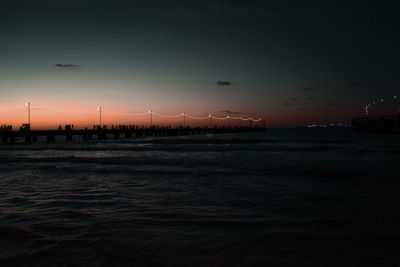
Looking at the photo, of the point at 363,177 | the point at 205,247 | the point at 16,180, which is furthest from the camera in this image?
the point at 363,177

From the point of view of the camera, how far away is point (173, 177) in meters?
9.38

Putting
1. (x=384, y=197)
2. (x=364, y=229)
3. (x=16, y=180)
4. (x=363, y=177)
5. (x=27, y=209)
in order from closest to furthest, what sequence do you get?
(x=364, y=229)
(x=27, y=209)
(x=384, y=197)
(x=16, y=180)
(x=363, y=177)

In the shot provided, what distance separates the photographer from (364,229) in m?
4.19

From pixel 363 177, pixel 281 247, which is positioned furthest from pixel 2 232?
pixel 363 177

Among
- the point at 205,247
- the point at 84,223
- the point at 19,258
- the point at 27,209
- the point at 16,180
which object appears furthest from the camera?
the point at 16,180

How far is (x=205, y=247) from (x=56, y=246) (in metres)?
1.87

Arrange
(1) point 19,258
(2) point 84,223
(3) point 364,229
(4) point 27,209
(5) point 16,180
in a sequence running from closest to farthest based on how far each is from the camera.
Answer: (1) point 19,258 → (3) point 364,229 → (2) point 84,223 → (4) point 27,209 → (5) point 16,180

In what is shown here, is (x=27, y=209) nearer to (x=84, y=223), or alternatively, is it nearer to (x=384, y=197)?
(x=84, y=223)

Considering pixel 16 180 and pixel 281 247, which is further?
pixel 16 180

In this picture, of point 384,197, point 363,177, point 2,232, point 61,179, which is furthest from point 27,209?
point 363,177

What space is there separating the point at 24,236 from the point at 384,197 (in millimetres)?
6974

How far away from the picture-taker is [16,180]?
873 cm

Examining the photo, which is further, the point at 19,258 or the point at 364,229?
the point at 364,229

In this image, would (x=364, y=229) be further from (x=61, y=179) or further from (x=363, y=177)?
(x=61, y=179)
